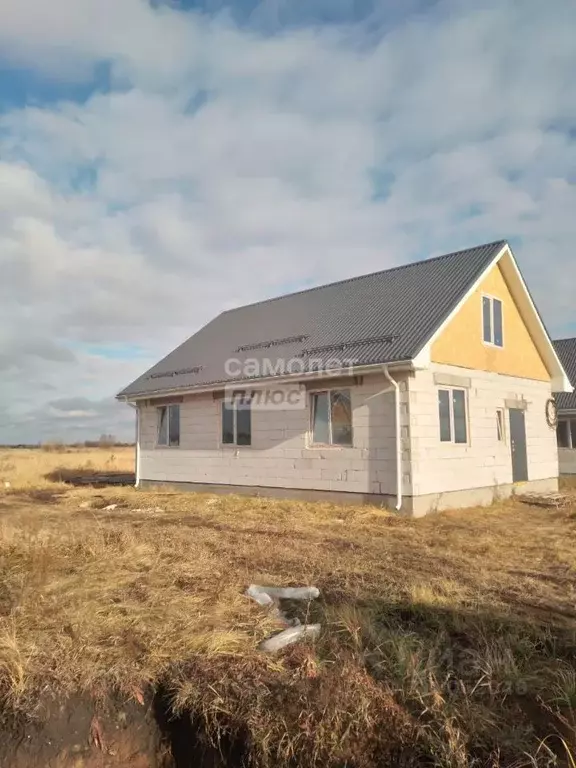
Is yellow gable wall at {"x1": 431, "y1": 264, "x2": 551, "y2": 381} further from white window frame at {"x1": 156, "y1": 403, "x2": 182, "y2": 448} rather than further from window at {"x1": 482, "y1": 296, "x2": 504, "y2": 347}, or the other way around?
white window frame at {"x1": 156, "y1": 403, "x2": 182, "y2": 448}

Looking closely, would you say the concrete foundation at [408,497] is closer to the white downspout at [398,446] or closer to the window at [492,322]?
the white downspout at [398,446]

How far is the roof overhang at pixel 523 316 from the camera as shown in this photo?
1303 centimetres

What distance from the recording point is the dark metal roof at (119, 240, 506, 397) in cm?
1365

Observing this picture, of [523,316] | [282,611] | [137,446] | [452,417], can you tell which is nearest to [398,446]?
[452,417]

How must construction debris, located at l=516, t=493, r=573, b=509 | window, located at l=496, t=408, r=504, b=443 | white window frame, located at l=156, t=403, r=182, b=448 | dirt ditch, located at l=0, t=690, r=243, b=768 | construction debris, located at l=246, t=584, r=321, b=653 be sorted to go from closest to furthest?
dirt ditch, located at l=0, t=690, r=243, b=768, construction debris, located at l=246, t=584, r=321, b=653, construction debris, located at l=516, t=493, r=573, b=509, window, located at l=496, t=408, r=504, b=443, white window frame, located at l=156, t=403, r=182, b=448

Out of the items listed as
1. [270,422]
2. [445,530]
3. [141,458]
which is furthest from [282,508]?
[141,458]

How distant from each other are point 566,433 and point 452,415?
10532 millimetres

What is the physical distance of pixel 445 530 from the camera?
10.9 m

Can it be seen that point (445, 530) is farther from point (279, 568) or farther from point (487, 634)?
point (487, 634)

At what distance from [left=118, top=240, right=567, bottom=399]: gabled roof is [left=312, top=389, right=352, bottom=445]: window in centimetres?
76

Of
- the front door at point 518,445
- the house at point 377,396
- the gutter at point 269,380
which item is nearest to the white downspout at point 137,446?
the house at point 377,396

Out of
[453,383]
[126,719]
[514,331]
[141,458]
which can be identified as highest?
[514,331]

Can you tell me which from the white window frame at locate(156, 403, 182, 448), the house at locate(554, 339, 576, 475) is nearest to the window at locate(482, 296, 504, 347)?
the house at locate(554, 339, 576, 475)

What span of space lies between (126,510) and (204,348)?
6876mm
